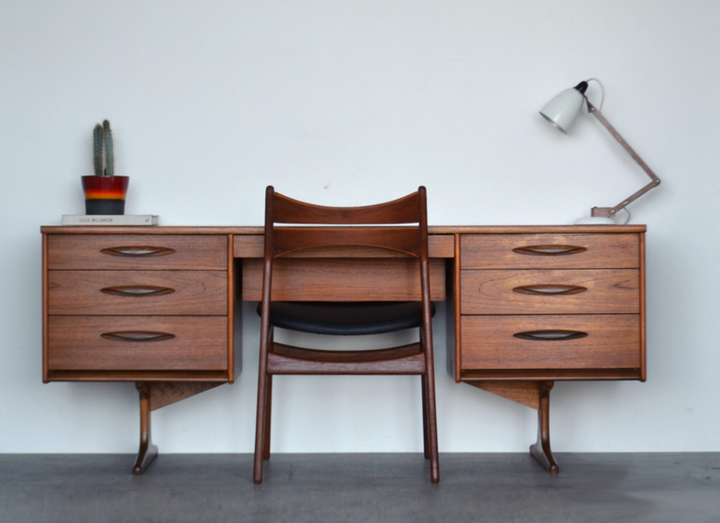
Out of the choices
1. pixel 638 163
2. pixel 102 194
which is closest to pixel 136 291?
pixel 102 194

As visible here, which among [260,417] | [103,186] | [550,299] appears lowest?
[260,417]

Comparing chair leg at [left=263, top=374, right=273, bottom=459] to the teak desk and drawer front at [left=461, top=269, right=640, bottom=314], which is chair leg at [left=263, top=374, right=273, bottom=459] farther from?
drawer front at [left=461, top=269, right=640, bottom=314]

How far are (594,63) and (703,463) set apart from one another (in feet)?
4.64

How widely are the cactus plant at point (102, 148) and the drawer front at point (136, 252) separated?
0.35m

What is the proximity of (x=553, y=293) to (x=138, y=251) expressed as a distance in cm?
122

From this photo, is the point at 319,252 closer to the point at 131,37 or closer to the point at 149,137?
the point at 149,137

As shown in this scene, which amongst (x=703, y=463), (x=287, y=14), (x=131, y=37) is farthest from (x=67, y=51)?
(x=703, y=463)

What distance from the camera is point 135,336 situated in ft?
5.53

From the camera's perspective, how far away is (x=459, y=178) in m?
2.04

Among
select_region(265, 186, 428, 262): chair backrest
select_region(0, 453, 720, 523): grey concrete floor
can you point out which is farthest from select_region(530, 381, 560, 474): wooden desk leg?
select_region(265, 186, 428, 262): chair backrest

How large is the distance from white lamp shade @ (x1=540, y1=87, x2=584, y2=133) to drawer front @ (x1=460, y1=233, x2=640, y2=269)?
46 centimetres

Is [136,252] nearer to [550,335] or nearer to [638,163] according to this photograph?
[550,335]

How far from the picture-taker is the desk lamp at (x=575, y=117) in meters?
1.91

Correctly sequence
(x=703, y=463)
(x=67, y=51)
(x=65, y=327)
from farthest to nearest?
(x=67, y=51) → (x=703, y=463) → (x=65, y=327)
